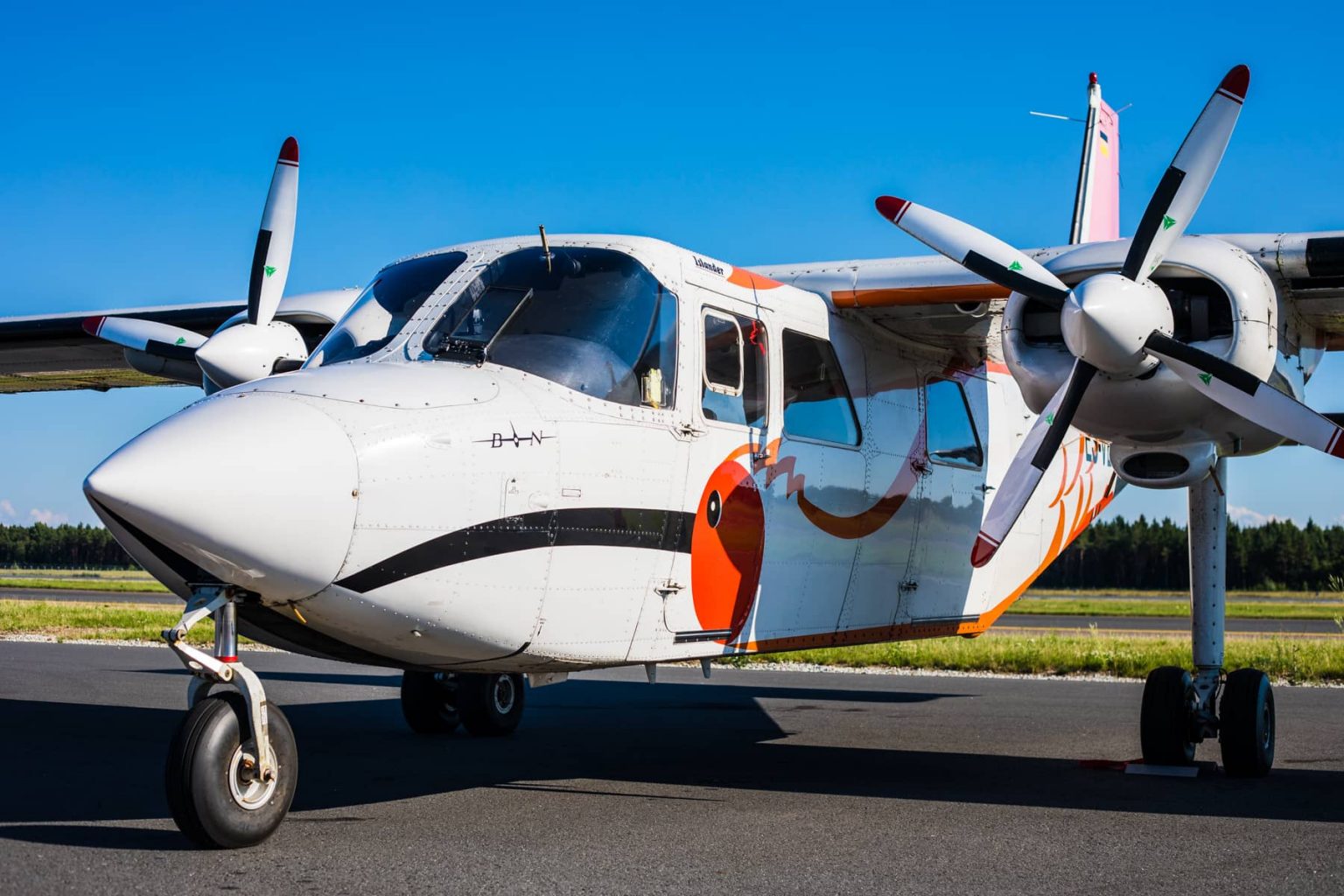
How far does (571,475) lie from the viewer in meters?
6.91

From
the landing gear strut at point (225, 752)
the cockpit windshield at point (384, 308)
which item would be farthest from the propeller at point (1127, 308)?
the landing gear strut at point (225, 752)

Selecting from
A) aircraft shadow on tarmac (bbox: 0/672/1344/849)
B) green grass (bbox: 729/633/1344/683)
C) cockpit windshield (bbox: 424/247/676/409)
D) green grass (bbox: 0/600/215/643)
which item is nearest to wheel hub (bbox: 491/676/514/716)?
aircraft shadow on tarmac (bbox: 0/672/1344/849)

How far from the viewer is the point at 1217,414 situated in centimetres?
872

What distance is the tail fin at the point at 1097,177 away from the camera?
14.7 meters

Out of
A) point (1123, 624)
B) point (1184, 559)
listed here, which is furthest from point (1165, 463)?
point (1184, 559)

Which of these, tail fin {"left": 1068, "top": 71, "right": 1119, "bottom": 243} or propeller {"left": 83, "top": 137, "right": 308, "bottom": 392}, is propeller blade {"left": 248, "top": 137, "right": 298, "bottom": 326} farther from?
tail fin {"left": 1068, "top": 71, "right": 1119, "bottom": 243}

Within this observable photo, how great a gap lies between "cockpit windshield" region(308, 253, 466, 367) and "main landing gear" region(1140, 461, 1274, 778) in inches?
238

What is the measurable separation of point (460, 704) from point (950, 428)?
4872mm

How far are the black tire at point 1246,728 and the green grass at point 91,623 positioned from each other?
53.3 ft

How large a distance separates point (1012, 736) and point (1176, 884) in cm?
612

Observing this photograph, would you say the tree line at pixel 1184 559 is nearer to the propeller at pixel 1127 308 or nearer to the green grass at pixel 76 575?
the green grass at pixel 76 575

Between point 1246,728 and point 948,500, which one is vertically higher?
point 948,500

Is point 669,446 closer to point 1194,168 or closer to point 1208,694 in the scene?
point 1194,168

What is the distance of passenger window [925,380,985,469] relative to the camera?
10570 mm
